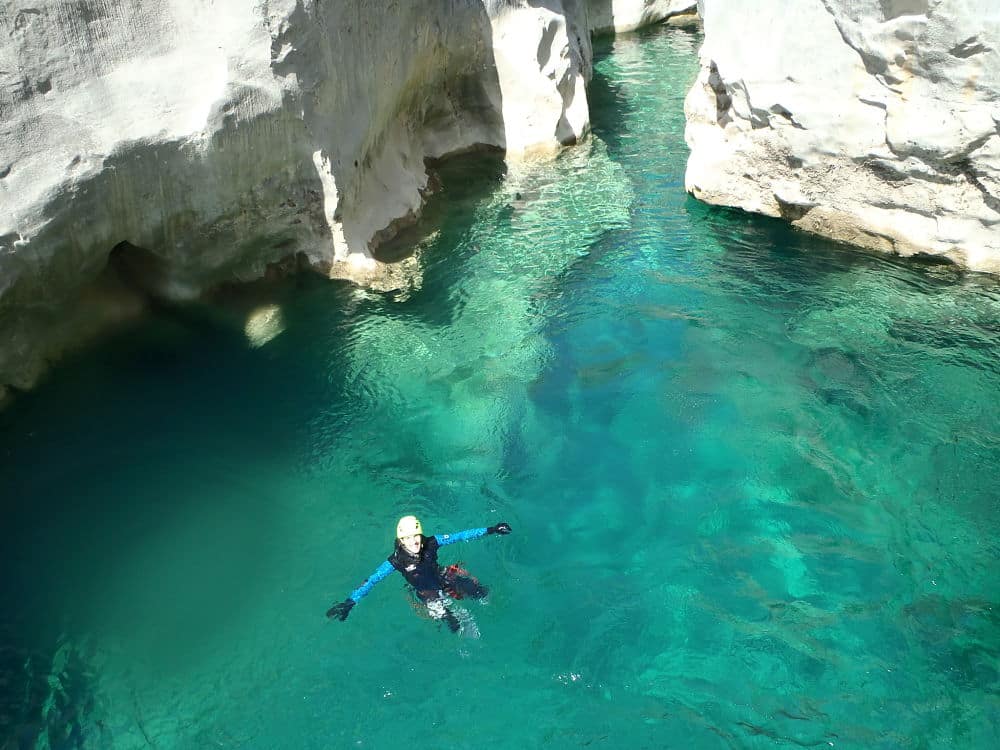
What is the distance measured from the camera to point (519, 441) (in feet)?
31.5

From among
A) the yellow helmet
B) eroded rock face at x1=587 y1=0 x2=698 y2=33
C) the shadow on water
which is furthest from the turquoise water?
eroded rock face at x1=587 y1=0 x2=698 y2=33

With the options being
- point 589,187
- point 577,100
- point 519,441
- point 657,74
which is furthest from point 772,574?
point 657,74

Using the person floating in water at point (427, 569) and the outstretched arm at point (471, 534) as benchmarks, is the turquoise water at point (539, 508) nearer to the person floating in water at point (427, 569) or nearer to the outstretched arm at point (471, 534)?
the person floating in water at point (427, 569)

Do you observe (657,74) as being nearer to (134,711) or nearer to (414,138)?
(414,138)

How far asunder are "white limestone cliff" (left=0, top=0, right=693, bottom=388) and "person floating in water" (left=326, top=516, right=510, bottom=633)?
17.4ft

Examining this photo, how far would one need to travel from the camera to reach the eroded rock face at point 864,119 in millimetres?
10703

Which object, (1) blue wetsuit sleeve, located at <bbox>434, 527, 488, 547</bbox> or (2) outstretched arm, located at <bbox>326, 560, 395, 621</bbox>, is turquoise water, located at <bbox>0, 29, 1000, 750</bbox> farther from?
(1) blue wetsuit sleeve, located at <bbox>434, 527, 488, 547</bbox>

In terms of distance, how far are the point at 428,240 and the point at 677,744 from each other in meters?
9.06

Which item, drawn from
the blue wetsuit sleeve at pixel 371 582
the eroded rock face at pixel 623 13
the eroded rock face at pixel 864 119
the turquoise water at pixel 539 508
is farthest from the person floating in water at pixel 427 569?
the eroded rock face at pixel 623 13

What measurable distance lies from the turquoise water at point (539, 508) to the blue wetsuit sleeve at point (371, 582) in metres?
0.59

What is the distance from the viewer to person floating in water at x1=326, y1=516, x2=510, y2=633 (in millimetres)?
7395

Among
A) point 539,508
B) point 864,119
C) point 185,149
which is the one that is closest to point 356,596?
point 539,508

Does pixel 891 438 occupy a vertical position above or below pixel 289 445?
below

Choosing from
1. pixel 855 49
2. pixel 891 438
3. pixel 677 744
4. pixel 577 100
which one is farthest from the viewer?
pixel 577 100
